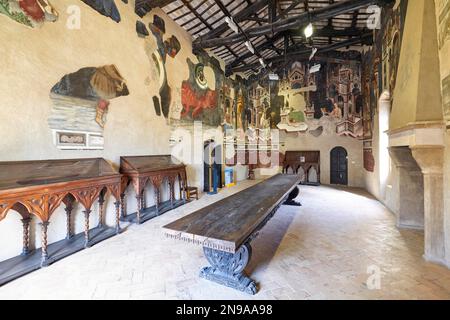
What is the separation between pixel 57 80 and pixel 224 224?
376cm

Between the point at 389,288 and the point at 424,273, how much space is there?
740mm

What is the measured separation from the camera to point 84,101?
3.78 metres

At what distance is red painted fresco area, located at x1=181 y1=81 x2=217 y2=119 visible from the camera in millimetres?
6702

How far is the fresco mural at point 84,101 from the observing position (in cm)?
342

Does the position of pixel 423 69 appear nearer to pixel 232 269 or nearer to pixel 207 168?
pixel 232 269

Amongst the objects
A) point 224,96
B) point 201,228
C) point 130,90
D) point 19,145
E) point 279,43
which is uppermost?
point 279,43

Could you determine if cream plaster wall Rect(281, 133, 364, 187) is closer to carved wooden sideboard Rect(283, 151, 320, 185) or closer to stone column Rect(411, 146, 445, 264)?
carved wooden sideboard Rect(283, 151, 320, 185)

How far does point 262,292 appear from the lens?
216cm

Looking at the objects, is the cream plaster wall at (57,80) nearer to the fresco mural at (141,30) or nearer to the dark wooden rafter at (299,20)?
the fresco mural at (141,30)

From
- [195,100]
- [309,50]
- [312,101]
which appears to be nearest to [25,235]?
[195,100]

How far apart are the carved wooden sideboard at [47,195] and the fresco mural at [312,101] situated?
894 centimetres

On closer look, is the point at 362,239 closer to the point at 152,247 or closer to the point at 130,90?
the point at 152,247

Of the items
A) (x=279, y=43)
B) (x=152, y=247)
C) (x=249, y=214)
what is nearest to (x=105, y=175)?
(x=152, y=247)
